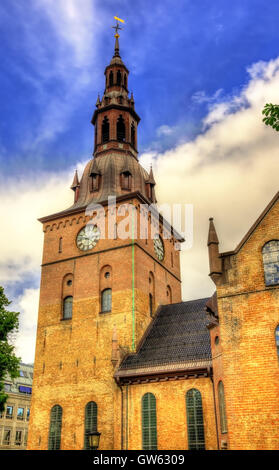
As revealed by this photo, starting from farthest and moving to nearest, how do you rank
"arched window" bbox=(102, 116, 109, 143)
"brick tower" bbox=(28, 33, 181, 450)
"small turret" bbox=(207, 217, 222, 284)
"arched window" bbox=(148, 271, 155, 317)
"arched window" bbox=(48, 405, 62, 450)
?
"arched window" bbox=(102, 116, 109, 143) → "arched window" bbox=(148, 271, 155, 317) → "brick tower" bbox=(28, 33, 181, 450) → "arched window" bbox=(48, 405, 62, 450) → "small turret" bbox=(207, 217, 222, 284)

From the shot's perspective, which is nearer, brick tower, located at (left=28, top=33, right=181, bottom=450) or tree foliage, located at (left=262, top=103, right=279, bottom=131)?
tree foliage, located at (left=262, top=103, right=279, bottom=131)

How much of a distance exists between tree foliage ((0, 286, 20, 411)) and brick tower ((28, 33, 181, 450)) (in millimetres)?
4641

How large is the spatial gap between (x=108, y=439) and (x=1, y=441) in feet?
138

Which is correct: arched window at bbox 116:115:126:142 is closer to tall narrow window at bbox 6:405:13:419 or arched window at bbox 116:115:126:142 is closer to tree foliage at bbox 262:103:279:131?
tree foliage at bbox 262:103:279:131

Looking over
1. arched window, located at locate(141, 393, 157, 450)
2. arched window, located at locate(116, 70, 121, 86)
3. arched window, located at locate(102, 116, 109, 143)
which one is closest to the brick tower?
arched window, located at locate(102, 116, 109, 143)

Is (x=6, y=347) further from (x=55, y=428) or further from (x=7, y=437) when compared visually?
(x=7, y=437)

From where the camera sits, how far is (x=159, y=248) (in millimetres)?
38531

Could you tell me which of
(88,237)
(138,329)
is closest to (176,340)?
(138,329)

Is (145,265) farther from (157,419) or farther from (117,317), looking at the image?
(157,419)

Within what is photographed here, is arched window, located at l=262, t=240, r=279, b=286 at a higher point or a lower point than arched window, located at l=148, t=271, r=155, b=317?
lower

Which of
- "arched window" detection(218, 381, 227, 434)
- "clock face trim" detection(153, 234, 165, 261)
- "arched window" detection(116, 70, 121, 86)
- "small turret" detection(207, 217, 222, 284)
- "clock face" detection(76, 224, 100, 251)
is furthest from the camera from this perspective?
A: "arched window" detection(116, 70, 121, 86)

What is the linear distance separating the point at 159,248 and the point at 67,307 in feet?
28.2

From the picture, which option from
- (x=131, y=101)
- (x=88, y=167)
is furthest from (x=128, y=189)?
(x=131, y=101)

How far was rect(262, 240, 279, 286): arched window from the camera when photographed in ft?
67.4
